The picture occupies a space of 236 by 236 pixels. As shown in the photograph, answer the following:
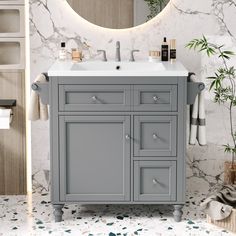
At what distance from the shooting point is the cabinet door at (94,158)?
13.0 feet

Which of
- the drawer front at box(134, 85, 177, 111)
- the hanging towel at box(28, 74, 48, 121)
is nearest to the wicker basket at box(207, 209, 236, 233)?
the drawer front at box(134, 85, 177, 111)

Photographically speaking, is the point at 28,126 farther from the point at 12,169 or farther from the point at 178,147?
the point at 178,147

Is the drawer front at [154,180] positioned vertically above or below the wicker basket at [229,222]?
above

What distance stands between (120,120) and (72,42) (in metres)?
0.87

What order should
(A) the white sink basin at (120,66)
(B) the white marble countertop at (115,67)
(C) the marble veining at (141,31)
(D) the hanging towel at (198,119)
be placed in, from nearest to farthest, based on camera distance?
(B) the white marble countertop at (115,67), (D) the hanging towel at (198,119), (A) the white sink basin at (120,66), (C) the marble veining at (141,31)

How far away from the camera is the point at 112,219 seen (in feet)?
13.5

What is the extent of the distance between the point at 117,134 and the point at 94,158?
0.21 meters

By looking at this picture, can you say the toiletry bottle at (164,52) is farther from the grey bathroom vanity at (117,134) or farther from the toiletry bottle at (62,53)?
the toiletry bottle at (62,53)

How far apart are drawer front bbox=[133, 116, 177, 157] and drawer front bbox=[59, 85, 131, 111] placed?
0.48 ft

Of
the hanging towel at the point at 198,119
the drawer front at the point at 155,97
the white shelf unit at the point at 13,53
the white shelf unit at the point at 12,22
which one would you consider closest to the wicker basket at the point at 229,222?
the hanging towel at the point at 198,119

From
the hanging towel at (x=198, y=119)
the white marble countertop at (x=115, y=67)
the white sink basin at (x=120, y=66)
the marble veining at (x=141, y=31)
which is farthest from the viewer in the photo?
the marble veining at (x=141, y=31)

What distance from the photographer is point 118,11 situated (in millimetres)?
4453

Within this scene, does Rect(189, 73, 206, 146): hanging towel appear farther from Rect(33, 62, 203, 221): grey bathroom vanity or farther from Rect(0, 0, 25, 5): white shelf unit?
Rect(0, 0, 25, 5): white shelf unit

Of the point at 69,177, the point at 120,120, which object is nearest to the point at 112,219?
the point at 69,177
